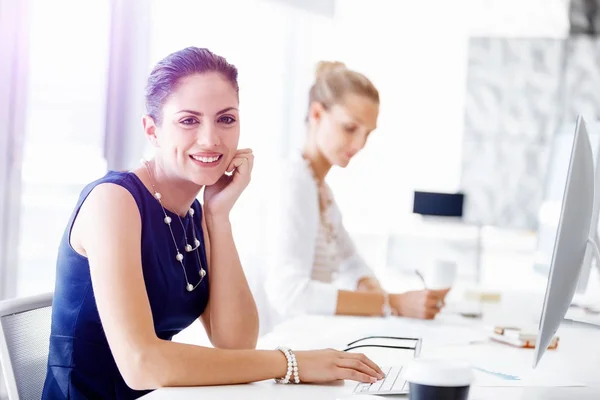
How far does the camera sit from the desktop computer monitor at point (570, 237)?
126 cm

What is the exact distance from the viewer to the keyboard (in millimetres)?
1351

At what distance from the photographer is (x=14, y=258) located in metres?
2.72

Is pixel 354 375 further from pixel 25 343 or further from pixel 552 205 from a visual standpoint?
pixel 552 205

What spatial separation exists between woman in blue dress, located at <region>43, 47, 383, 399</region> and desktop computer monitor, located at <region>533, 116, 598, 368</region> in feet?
1.12

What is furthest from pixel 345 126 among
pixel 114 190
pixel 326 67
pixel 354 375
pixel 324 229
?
pixel 354 375

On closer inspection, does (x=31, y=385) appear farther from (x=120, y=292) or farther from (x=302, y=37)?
(x=302, y=37)

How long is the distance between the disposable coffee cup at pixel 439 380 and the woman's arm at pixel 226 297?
0.79 meters

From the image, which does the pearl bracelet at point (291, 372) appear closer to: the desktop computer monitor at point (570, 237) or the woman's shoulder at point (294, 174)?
the desktop computer monitor at point (570, 237)

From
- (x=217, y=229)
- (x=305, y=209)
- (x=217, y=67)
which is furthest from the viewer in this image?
(x=305, y=209)

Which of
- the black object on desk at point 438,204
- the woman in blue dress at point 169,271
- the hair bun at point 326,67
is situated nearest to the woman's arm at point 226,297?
the woman in blue dress at point 169,271

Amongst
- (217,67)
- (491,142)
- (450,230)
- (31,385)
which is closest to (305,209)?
(217,67)

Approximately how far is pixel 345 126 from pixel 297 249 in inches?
19.3

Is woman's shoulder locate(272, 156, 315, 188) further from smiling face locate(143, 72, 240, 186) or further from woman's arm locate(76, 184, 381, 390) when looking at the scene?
woman's arm locate(76, 184, 381, 390)

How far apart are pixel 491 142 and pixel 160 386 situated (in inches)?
196
